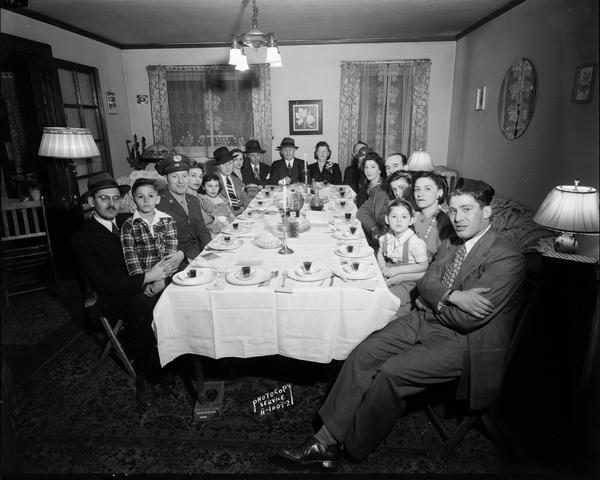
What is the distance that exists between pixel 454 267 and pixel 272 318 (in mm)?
1096

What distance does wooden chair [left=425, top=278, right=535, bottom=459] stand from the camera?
1932 millimetres

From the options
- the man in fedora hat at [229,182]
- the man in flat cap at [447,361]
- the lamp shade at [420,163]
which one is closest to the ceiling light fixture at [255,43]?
the man in fedora hat at [229,182]

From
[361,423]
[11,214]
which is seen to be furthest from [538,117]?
[11,214]

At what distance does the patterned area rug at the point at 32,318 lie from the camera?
336cm

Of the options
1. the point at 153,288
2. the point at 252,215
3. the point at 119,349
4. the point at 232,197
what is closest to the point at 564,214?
the point at 252,215

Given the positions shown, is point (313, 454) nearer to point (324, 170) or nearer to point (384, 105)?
point (324, 170)

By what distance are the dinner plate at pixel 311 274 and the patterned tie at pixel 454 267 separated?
2.28 ft

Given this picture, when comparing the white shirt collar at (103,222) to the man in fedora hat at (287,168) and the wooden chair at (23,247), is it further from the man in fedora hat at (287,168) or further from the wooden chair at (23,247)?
the man in fedora hat at (287,168)

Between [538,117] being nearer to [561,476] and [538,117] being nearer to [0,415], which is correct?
[561,476]

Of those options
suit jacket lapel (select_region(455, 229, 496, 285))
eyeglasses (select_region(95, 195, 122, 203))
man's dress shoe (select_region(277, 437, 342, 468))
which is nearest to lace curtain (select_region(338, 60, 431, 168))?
eyeglasses (select_region(95, 195, 122, 203))

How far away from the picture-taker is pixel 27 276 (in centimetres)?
453

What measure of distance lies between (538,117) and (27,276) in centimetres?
589

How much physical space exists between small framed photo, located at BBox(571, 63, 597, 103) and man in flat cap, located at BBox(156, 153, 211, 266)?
3.40 metres

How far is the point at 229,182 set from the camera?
493 cm
